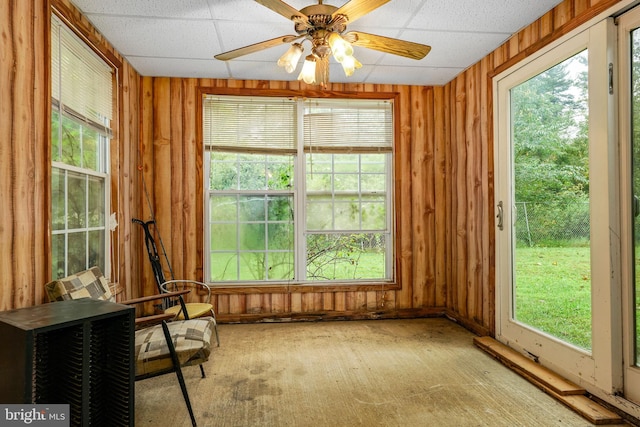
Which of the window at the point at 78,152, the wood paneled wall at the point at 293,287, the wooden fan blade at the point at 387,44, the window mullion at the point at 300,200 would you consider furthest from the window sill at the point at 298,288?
the wooden fan blade at the point at 387,44

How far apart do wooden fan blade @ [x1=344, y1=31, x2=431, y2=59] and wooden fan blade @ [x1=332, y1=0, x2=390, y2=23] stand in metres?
0.18

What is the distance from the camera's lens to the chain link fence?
8.31ft

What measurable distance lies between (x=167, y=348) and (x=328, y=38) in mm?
2073

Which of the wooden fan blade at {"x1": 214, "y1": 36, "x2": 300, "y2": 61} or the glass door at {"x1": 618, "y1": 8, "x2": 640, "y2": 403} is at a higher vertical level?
the wooden fan blade at {"x1": 214, "y1": 36, "x2": 300, "y2": 61}

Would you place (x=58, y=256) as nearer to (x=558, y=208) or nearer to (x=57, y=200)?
(x=57, y=200)

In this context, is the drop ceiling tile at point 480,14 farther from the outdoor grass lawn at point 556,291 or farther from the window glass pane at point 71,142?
the window glass pane at point 71,142

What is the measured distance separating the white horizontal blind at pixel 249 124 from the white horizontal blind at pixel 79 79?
1.02 m

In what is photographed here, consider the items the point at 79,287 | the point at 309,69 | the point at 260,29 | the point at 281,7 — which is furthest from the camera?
the point at 260,29

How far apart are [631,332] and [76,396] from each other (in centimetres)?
292

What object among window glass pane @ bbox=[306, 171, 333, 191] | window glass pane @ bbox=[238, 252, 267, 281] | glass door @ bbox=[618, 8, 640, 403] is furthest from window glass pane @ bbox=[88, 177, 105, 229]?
glass door @ bbox=[618, 8, 640, 403]

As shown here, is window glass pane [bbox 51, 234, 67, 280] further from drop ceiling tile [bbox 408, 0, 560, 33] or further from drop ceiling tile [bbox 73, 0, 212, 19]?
drop ceiling tile [bbox 408, 0, 560, 33]

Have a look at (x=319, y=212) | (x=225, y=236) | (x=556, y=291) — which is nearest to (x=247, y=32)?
(x=319, y=212)

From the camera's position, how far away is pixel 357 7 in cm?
212

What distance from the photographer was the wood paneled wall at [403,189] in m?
3.51
